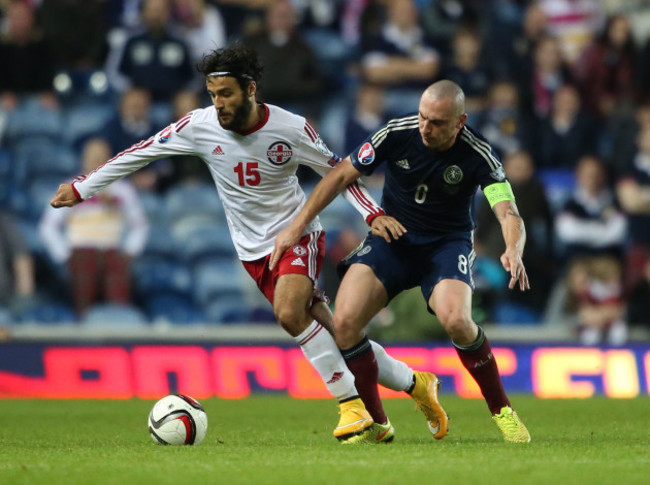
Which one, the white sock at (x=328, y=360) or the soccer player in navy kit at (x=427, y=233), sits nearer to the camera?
the soccer player in navy kit at (x=427, y=233)

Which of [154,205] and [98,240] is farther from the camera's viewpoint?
[154,205]

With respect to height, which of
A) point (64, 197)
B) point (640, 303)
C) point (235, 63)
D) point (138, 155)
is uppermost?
point (235, 63)

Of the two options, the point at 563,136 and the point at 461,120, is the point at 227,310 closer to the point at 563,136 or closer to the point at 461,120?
the point at 563,136

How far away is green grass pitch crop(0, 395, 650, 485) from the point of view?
213 inches

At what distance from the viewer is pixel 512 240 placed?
22.2 feet

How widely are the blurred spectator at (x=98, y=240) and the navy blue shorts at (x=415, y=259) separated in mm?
6654

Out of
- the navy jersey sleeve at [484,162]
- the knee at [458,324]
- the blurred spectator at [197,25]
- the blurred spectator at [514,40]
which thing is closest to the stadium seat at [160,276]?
the blurred spectator at [197,25]

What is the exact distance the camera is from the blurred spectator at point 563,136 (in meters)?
14.8

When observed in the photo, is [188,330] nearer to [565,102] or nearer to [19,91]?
[19,91]

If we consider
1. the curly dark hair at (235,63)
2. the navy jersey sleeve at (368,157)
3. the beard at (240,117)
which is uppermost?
the curly dark hair at (235,63)

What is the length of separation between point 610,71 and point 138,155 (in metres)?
9.64

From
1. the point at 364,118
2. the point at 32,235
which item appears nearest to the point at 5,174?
the point at 32,235

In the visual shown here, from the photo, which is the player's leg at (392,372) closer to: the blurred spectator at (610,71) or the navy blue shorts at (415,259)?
the navy blue shorts at (415,259)

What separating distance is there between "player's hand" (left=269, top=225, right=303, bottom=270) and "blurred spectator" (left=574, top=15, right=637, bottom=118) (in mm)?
8944
